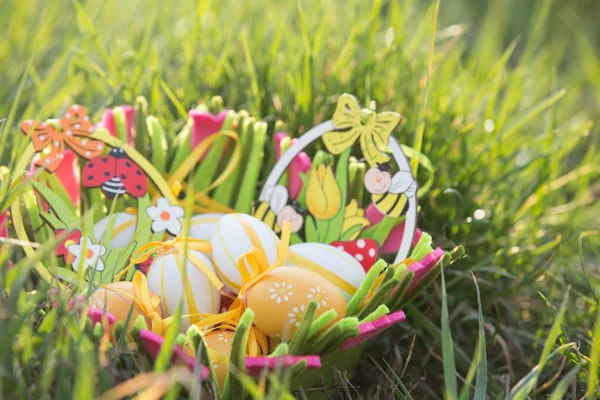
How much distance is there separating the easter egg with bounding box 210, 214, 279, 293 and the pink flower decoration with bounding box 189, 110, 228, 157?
10.2 inches

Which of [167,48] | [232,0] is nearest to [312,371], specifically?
[167,48]

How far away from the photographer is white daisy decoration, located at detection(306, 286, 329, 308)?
800mm

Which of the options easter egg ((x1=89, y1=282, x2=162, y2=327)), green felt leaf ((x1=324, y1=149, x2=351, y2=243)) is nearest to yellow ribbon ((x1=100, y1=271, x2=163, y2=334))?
easter egg ((x1=89, y1=282, x2=162, y2=327))

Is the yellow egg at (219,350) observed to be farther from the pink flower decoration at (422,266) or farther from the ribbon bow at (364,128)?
the ribbon bow at (364,128)

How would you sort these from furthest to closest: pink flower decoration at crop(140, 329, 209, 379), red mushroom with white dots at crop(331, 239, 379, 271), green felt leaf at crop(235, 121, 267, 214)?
green felt leaf at crop(235, 121, 267, 214) → red mushroom with white dots at crop(331, 239, 379, 271) → pink flower decoration at crop(140, 329, 209, 379)

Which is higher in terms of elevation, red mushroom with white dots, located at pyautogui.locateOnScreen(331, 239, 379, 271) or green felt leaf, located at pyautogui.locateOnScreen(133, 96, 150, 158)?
green felt leaf, located at pyautogui.locateOnScreen(133, 96, 150, 158)

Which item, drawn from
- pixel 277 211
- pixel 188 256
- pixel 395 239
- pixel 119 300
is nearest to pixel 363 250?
pixel 395 239

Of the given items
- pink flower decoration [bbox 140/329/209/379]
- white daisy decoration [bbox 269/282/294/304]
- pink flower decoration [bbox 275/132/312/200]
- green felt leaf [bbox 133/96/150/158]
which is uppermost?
green felt leaf [bbox 133/96/150/158]

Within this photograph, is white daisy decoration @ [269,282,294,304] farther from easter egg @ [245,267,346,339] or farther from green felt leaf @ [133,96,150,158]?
green felt leaf @ [133,96,150,158]

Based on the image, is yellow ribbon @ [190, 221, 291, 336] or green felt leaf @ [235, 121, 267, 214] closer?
yellow ribbon @ [190, 221, 291, 336]

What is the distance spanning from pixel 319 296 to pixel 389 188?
267 mm

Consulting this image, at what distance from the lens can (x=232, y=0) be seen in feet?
5.97

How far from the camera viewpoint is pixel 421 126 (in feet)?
3.41

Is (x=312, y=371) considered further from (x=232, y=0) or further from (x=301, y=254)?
(x=232, y=0)
